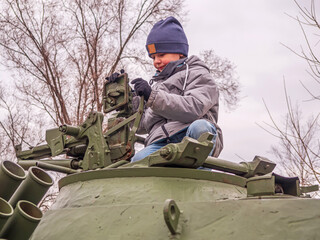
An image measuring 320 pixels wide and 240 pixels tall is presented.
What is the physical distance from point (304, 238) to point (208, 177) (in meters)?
1.02

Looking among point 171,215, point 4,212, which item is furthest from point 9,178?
point 171,215

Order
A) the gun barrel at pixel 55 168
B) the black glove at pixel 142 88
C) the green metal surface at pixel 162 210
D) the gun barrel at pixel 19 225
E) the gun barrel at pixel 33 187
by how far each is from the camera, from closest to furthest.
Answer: the green metal surface at pixel 162 210
the gun barrel at pixel 19 225
the black glove at pixel 142 88
the gun barrel at pixel 33 187
the gun barrel at pixel 55 168

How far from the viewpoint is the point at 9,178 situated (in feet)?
11.9

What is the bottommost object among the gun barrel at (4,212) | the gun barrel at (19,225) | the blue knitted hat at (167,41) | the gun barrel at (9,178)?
the gun barrel at (19,225)

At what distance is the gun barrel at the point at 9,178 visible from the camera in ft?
11.9

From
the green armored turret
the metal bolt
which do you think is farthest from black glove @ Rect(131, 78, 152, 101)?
the metal bolt

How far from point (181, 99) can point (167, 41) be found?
0.93m

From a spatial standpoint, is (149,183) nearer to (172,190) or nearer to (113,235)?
(172,190)

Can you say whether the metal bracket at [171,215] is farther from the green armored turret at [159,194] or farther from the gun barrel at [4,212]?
the gun barrel at [4,212]

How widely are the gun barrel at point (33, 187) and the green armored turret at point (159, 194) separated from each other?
0.22 m

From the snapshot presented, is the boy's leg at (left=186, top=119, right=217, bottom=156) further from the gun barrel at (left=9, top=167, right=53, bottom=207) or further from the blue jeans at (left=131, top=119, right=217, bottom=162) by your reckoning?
the gun barrel at (left=9, top=167, right=53, bottom=207)

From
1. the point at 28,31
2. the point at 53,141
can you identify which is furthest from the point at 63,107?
the point at 53,141

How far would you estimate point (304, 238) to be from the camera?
7.30 feet

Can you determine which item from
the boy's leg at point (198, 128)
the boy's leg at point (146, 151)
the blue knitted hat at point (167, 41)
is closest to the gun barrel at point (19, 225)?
the boy's leg at point (146, 151)
